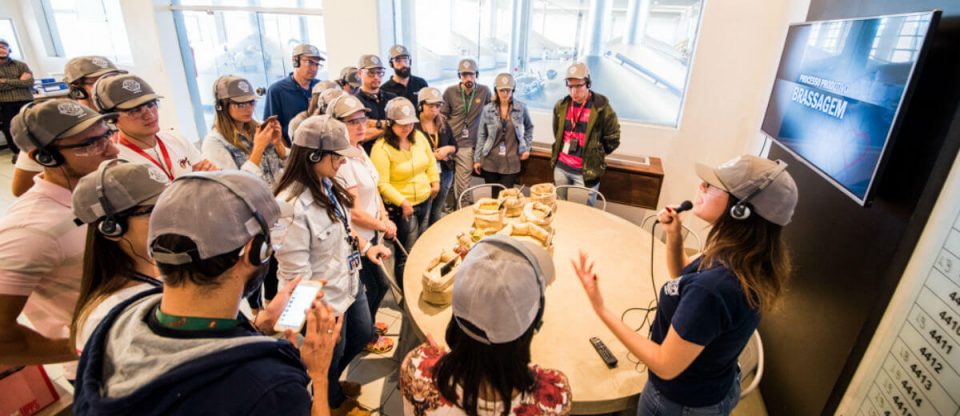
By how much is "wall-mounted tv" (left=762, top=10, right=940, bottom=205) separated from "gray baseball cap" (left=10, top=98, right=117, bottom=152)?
3.24m

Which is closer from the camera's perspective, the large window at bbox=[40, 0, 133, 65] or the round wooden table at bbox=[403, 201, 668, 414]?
the round wooden table at bbox=[403, 201, 668, 414]

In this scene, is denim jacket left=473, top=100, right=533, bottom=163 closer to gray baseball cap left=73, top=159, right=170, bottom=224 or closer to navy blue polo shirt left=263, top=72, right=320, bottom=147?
navy blue polo shirt left=263, top=72, right=320, bottom=147

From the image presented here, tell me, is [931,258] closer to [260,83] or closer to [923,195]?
[923,195]

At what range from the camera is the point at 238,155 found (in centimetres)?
271

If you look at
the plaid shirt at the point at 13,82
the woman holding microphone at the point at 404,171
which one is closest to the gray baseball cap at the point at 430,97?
the woman holding microphone at the point at 404,171

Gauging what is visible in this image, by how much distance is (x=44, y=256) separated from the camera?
4.50 feet

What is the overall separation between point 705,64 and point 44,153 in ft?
15.7

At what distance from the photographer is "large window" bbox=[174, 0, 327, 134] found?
608 cm

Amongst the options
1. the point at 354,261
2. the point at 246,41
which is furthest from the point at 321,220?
the point at 246,41

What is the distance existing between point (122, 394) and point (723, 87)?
15.7 ft

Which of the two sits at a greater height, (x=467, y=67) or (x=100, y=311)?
(x=467, y=67)

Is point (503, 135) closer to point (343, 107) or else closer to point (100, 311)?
point (343, 107)

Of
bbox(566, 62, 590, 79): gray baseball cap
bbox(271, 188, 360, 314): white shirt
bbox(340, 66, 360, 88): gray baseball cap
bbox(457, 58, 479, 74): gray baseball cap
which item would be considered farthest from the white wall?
bbox(271, 188, 360, 314): white shirt

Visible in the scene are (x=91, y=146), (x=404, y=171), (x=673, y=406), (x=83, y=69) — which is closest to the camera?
(x=673, y=406)
